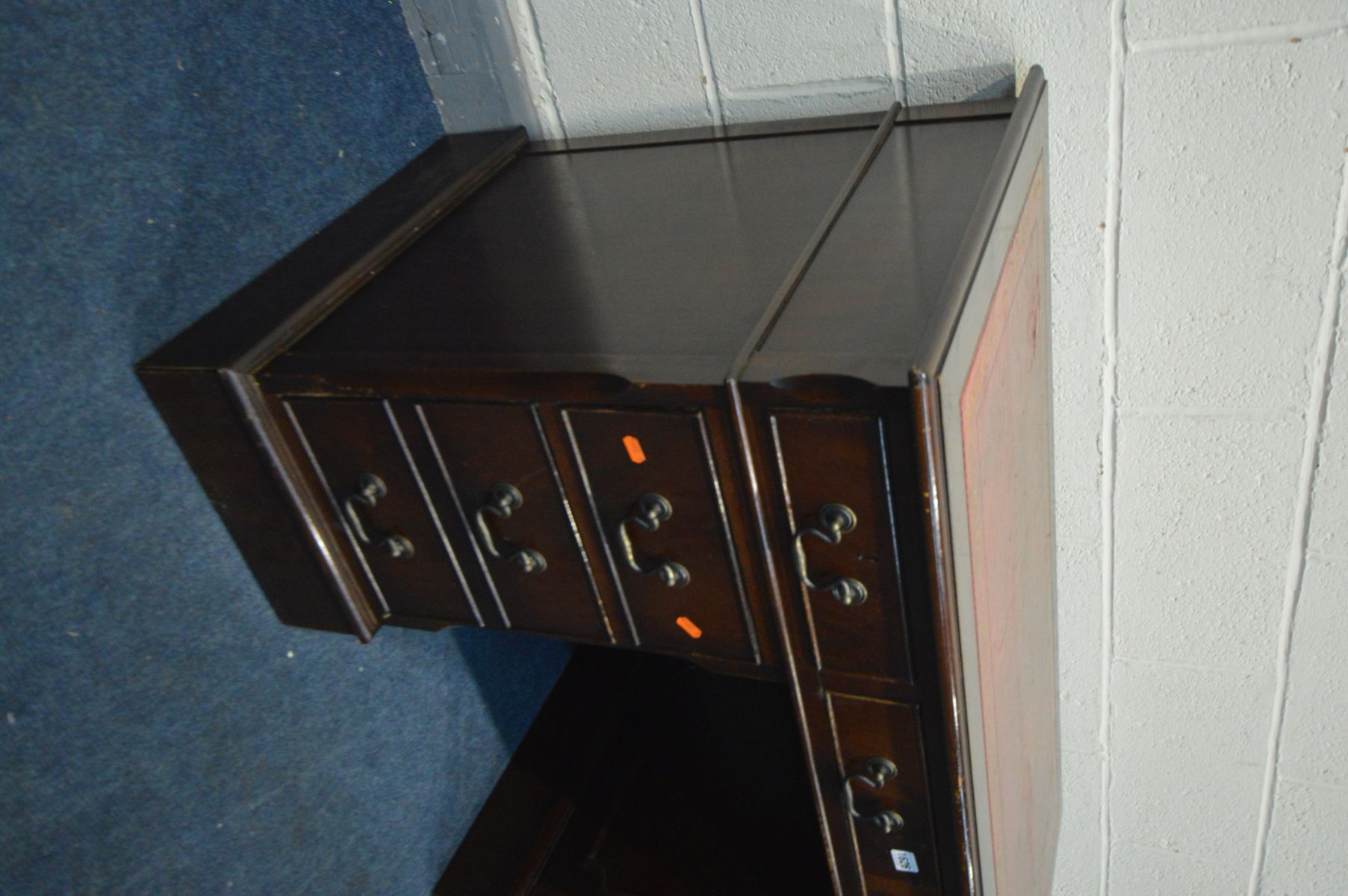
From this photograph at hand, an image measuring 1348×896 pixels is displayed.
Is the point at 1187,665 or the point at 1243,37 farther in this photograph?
the point at 1187,665

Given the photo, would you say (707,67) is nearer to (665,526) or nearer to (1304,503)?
(665,526)

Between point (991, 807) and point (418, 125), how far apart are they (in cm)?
101

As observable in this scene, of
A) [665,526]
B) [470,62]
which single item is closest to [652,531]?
[665,526]

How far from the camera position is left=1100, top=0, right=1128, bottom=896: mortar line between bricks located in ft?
3.58

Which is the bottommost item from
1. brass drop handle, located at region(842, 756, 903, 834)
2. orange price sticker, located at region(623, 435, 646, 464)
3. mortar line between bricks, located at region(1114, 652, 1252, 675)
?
mortar line between bricks, located at region(1114, 652, 1252, 675)

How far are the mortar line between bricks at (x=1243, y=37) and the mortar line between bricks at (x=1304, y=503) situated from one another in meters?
0.13

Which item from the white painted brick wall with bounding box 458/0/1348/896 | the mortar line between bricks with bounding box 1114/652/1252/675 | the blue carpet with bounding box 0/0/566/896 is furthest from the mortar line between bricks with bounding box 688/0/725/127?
the mortar line between bricks with bounding box 1114/652/1252/675

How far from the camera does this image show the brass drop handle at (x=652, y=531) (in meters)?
0.91

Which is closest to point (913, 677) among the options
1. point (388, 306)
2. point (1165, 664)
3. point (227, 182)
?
point (388, 306)

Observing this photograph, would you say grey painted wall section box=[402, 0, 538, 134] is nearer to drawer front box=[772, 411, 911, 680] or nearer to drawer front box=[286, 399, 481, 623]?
drawer front box=[286, 399, 481, 623]

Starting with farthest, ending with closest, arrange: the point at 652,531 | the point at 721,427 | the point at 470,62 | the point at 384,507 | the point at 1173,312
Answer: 1. the point at 470,62
2. the point at 1173,312
3. the point at 384,507
4. the point at 652,531
5. the point at 721,427

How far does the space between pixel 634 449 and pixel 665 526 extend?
0.27 feet

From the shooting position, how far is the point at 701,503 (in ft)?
2.93

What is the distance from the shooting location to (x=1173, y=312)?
46.9 inches
